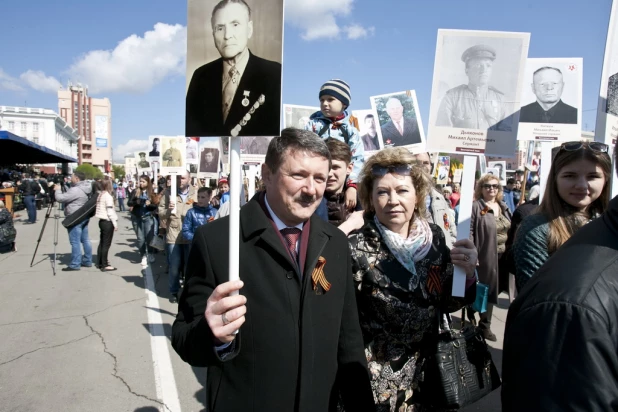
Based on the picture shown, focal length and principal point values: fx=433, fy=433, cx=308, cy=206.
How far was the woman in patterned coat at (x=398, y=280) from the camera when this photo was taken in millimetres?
2236

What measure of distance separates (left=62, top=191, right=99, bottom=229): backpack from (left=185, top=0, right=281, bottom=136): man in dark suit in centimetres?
890

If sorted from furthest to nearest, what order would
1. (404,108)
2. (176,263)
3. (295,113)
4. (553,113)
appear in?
(295,113)
(176,263)
(404,108)
(553,113)

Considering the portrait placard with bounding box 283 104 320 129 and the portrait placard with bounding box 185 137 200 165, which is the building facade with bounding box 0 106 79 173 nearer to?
the portrait placard with bounding box 185 137 200 165

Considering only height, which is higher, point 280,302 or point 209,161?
point 209,161

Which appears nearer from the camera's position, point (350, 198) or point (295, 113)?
point (350, 198)

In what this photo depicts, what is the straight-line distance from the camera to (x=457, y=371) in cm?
207

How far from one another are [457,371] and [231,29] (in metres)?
1.83

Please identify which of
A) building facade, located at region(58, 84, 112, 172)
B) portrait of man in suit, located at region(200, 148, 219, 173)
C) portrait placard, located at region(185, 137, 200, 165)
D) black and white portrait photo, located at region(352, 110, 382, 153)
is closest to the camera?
black and white portrait photo, located at region(352, 110, 382, 153)

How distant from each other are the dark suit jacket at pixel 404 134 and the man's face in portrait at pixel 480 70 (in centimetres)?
373

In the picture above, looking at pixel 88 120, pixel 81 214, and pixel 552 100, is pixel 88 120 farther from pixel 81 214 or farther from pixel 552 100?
pixel 552 100

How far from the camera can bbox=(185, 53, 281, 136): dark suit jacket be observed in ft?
5.52

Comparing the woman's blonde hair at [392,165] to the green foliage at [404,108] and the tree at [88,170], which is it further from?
the tree at [88,170]

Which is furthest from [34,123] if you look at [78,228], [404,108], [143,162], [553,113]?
[553,113]

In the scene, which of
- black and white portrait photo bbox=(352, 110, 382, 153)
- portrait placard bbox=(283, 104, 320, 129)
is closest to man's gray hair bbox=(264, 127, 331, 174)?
portrait placard bbox=(283, 104, 320, 129)
